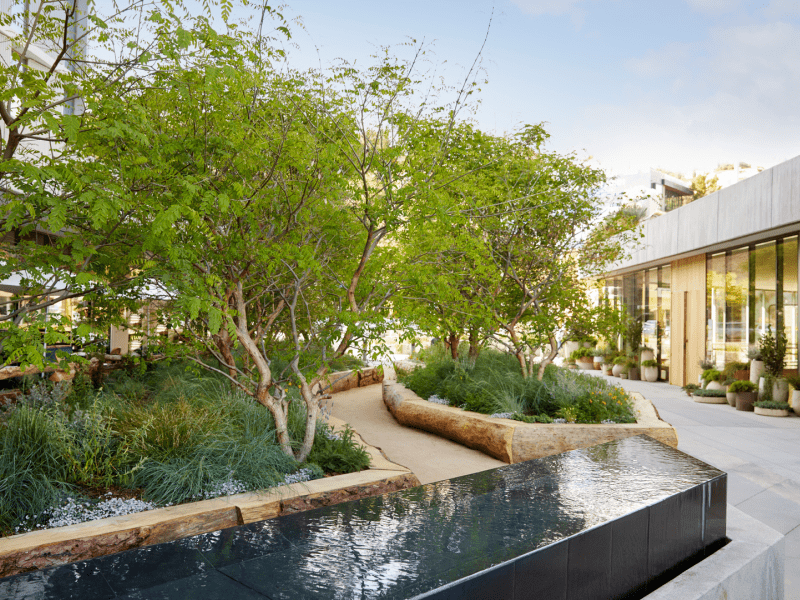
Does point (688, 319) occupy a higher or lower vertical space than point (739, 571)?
higher

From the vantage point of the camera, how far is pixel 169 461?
402 centimetres

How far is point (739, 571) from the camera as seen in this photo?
2.96 metres

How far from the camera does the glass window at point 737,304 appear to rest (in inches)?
495

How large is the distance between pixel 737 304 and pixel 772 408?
10.8 feet

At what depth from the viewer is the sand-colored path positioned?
18.9 ft

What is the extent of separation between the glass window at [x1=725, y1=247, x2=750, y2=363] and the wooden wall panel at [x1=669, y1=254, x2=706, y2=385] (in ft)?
3.08

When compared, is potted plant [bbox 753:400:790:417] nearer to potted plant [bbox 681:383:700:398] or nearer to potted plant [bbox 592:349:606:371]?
potted plant [bbox 681:383:700:398]

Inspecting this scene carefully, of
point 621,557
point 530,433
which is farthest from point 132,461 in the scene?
point 530,433

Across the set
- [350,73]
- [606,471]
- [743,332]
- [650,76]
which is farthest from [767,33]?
[606,471]

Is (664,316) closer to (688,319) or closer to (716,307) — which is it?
(688,319)

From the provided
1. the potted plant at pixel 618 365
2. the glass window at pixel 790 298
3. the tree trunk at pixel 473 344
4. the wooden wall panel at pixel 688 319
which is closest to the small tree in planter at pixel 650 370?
the wooden wall panel at pixel 688 319

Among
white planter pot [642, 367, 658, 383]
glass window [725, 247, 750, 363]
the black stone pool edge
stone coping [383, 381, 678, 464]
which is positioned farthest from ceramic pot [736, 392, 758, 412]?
the black stone pool edge

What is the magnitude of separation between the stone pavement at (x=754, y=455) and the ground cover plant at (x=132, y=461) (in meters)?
3.57

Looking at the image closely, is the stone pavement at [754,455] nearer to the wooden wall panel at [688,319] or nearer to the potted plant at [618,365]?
the wooden wall panel at [688,319]
